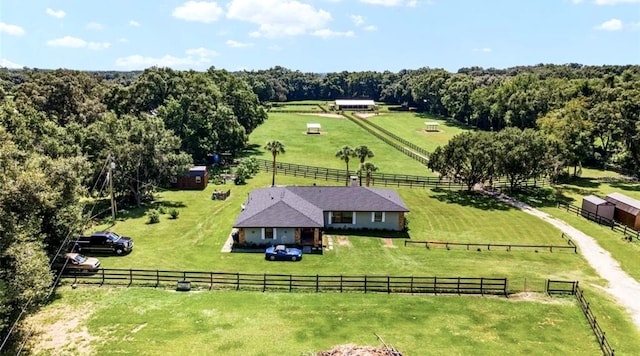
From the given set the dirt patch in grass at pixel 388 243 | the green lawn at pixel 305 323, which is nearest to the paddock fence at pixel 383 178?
the dirt patch in grass at pixel 388 243

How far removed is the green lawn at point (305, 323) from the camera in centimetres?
2134

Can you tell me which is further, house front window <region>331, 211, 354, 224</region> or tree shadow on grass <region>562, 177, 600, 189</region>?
tree shadow on grass <region>562, 177, 600, 189</region>

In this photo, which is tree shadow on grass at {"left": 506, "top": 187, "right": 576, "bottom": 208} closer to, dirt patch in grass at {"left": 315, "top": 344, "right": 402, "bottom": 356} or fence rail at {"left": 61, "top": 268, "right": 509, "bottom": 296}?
fence rail at {"left": 61, "top": 268, "right": 509, "bottom": 296}

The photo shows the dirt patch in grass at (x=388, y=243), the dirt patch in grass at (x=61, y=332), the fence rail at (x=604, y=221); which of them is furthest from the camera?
the fence rail at (x=604, y=221)

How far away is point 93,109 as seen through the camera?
226 feet

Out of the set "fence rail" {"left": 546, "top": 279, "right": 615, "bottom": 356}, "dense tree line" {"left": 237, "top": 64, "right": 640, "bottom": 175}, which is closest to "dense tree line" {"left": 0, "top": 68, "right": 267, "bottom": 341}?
"fence rail" {"left": 546, "top": 279, "right": 615, "bottom": 356}

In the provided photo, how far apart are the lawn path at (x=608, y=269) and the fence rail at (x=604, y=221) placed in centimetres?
326

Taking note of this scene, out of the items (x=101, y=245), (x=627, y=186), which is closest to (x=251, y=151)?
(x=101, y=245)

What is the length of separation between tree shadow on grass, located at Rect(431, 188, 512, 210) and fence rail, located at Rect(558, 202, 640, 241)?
5.97 meters

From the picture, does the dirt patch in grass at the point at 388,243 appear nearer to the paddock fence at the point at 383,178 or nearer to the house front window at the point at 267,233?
→ the house front window at the point at 267,233

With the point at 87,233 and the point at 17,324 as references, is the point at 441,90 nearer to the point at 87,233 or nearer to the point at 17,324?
the point at 87,233

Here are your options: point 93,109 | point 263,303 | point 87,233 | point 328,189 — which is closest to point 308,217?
point 328,189

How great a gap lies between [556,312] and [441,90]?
10737 centimetres

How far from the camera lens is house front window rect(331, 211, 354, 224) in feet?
132
